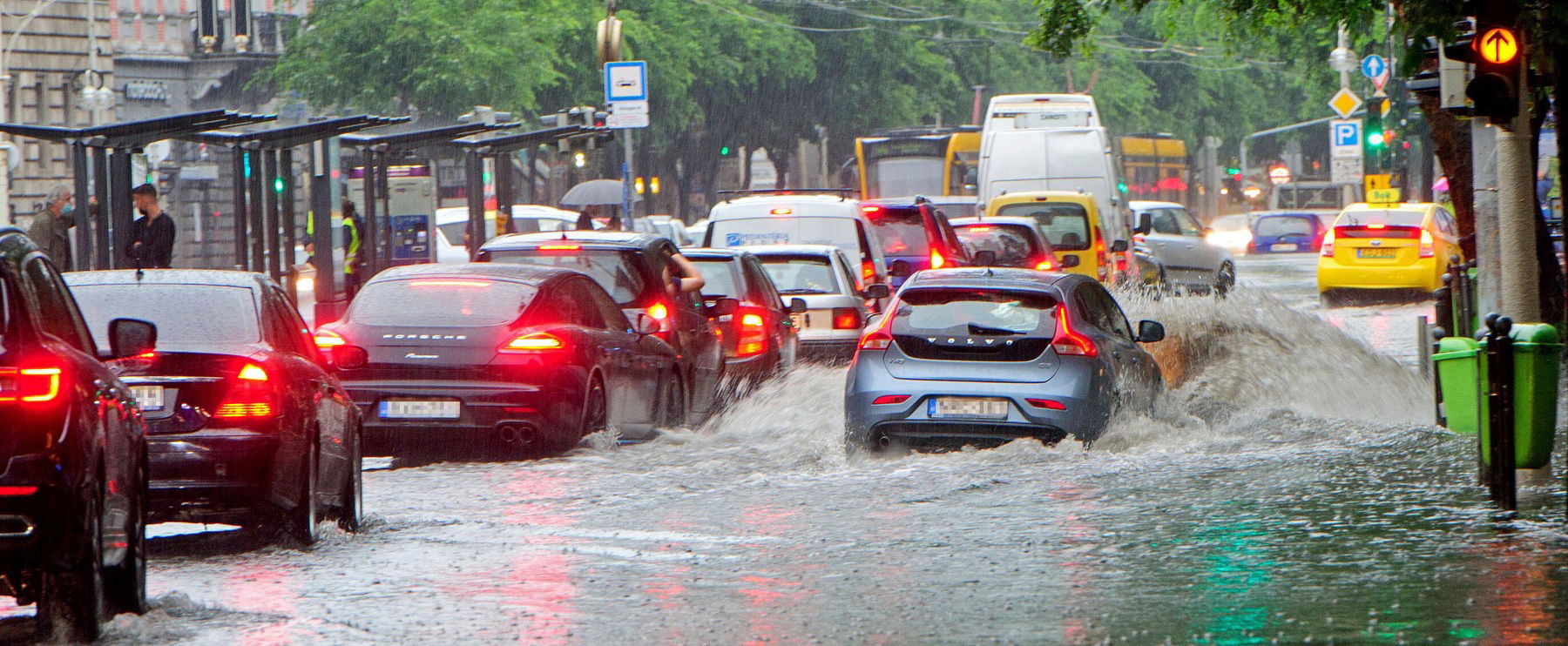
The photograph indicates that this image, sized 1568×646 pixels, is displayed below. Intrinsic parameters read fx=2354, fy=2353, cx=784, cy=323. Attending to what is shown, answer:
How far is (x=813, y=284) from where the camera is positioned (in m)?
21.5

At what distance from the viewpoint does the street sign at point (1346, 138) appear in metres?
41.9

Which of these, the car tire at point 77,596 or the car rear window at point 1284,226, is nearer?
the car tire at point 77,596

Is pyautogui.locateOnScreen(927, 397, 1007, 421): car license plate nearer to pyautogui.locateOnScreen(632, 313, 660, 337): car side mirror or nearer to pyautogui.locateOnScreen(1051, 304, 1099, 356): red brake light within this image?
pyautogui.locateOnScreen(1051, 304, 1099, 356): red brake light

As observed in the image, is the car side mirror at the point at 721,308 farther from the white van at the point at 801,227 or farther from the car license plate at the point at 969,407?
the white van at the point at 801,227

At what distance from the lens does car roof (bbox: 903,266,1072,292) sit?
13.5 meters

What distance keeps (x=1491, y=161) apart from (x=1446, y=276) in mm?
2068

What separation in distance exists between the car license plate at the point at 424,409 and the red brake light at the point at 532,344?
0.45 m

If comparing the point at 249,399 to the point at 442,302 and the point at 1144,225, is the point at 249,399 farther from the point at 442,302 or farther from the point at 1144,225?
the point at 1144,225

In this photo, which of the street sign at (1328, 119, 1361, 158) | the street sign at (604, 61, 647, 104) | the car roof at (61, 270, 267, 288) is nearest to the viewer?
the car roof at (61, 270, 267, 288)

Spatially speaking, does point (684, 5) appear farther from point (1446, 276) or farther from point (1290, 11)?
point (1446, 276)

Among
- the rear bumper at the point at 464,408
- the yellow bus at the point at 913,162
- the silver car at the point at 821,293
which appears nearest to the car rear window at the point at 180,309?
the rear bumper at the point at 464,408

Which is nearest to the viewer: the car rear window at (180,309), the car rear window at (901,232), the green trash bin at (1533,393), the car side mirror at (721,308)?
the car rear window at (180,309)

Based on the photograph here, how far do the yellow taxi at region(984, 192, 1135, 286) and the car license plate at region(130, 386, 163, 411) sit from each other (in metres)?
20.7

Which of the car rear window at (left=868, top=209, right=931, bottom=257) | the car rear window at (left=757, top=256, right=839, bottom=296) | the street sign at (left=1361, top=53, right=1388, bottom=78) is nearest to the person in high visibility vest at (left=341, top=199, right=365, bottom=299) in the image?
the car rear window at (left=868, top=209, right=931, bottom=257)
